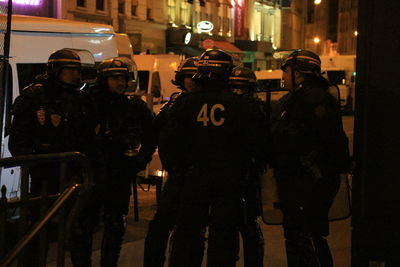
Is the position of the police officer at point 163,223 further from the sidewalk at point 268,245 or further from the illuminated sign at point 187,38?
the illuminated sign at point 187,38

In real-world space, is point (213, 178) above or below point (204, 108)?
below

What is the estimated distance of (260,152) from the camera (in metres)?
5.04

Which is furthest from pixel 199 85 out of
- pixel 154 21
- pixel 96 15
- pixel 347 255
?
pixel 154 21

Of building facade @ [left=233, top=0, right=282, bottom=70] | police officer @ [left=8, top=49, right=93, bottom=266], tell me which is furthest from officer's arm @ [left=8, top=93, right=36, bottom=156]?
building facade @ [left=233, top=0, right=282, bottom=70]

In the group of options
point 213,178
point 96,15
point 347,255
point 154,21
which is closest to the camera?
point 213,178

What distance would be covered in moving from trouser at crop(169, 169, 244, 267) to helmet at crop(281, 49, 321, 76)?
1232mm

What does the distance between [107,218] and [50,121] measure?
0.96m

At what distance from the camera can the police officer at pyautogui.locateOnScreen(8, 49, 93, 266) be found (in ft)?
18.0

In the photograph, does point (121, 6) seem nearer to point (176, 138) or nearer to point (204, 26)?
point (204, 26)

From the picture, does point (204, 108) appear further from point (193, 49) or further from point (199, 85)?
point (193, 49)

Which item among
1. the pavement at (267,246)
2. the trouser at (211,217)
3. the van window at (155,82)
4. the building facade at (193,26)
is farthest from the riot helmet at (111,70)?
the building facade at (193,26)

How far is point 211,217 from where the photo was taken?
4.97m

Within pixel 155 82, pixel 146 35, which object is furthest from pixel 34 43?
pixel 146 35

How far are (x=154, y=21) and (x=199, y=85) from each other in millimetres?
30931
